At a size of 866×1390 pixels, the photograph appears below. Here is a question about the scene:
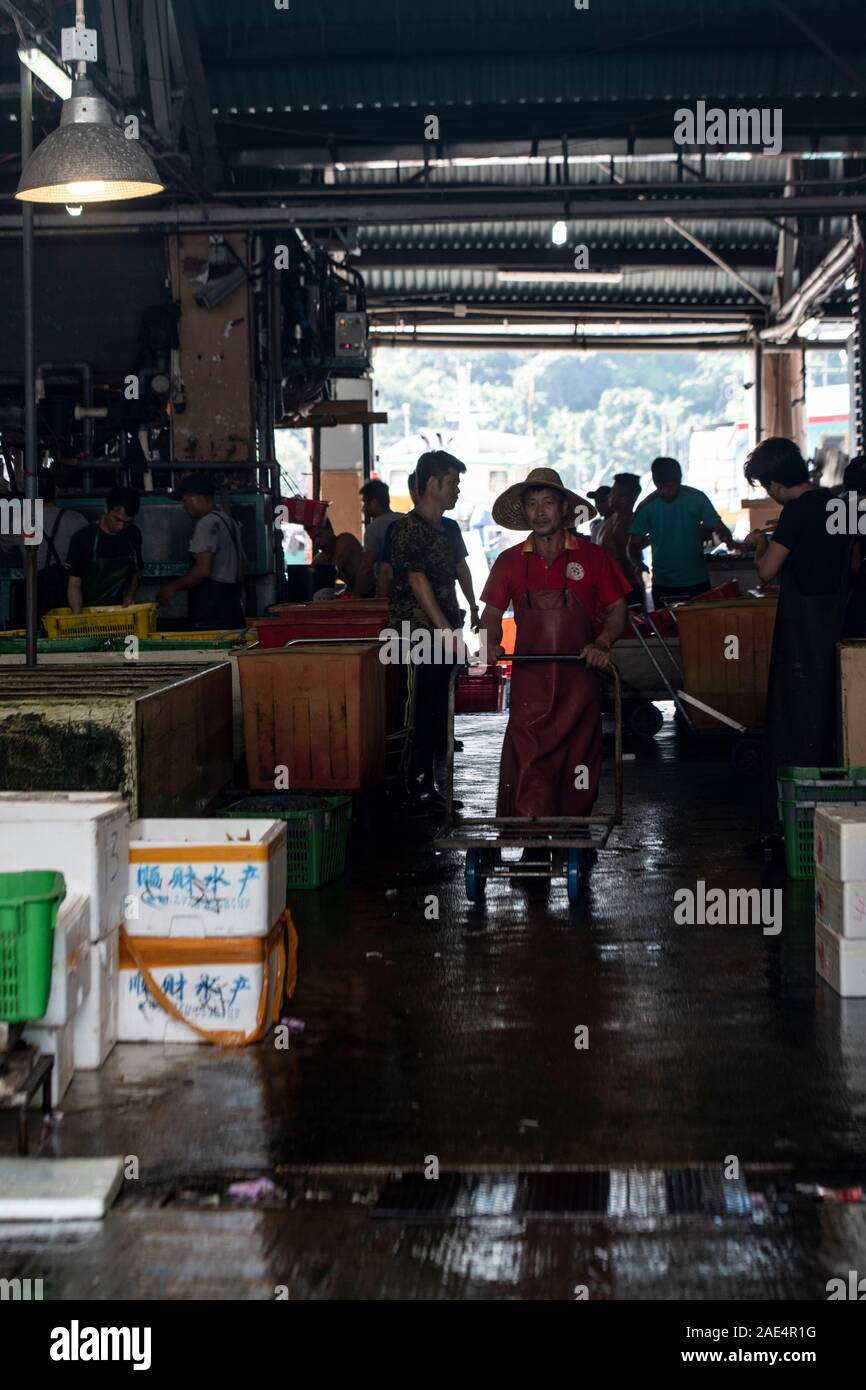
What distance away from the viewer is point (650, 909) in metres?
7.27

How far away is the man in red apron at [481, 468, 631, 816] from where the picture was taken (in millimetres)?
7629

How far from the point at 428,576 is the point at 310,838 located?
94.3 inches

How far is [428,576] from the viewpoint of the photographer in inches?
374

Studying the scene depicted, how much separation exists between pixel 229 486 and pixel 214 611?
11.1 ft

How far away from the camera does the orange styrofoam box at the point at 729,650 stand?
11562 millimetres

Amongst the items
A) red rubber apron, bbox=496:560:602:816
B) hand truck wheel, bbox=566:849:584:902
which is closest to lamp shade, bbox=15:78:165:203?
red rubber apron, bbox=496:560:602:816

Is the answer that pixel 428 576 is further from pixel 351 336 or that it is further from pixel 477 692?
pixel 351 336

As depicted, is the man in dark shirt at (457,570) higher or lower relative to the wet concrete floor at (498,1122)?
higher

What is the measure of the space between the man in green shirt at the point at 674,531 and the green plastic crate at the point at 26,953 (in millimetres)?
9809

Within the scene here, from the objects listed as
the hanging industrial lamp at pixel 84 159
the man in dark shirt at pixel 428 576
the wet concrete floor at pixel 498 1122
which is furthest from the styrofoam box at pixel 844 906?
the hanging industrial lamp at pixel 84 159

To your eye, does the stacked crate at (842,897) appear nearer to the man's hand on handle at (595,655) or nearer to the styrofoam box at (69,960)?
the man's hand on handle at (595,655)

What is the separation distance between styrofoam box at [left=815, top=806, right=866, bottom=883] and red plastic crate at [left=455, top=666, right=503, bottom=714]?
6180mm

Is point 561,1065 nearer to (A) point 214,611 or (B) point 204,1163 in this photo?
(B) point 204,1163

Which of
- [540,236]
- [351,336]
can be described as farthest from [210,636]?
[540,236]
